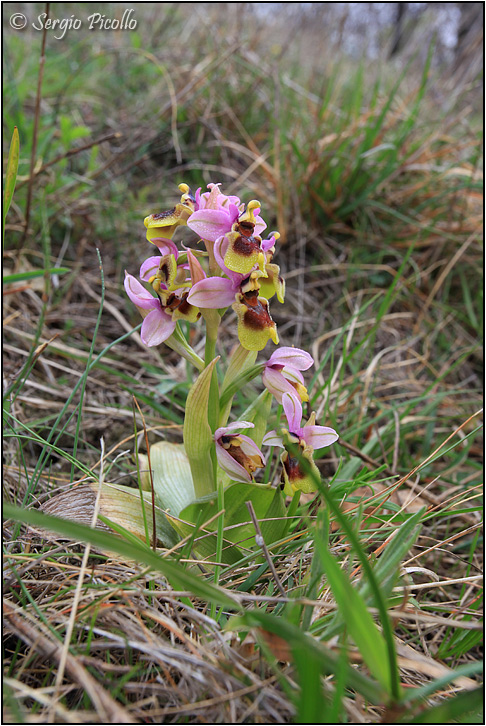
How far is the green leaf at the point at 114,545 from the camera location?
754 millimetres

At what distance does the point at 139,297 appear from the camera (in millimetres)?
1343

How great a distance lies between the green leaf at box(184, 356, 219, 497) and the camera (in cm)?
130

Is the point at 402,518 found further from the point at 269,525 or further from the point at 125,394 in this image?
the point at 125,394

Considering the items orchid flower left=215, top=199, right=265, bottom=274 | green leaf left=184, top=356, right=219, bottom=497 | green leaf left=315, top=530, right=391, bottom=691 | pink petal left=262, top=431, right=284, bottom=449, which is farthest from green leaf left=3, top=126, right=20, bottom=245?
green leaf left=315, top=530, right=391, bottom=691

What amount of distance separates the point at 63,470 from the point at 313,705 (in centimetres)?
129

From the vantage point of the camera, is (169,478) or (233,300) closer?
(233,300)

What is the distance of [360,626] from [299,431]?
0.58 metres

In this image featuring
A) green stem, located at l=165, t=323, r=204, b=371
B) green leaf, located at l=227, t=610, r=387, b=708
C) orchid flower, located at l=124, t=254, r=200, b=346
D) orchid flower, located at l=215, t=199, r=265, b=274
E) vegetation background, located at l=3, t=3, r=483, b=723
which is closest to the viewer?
green leaf, located at l=227, t=610, r=387, b=708

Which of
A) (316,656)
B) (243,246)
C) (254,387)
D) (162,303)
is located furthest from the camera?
(254,387)

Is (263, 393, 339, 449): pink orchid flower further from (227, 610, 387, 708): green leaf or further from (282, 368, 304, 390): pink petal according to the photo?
(227, 610, 387, 708): green leaf

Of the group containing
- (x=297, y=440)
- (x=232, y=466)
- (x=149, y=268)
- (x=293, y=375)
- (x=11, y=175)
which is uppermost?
(x=11, y=175)

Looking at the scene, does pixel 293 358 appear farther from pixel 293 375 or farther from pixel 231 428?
pixel 231 428

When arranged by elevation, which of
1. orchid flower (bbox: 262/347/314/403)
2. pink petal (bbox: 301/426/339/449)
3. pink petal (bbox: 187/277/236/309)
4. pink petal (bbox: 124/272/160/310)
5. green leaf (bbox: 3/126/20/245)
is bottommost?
pink petal (bbox: 301/426/339/449)

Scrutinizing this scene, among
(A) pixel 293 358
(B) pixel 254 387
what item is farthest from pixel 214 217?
(B) pixel 254 387
